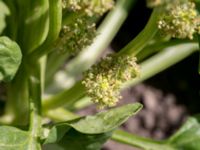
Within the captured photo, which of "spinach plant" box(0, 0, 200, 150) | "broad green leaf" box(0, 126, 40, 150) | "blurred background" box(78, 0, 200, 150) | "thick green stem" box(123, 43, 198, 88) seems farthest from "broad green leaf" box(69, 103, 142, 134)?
"blurred background" box(78, 0, 200, 150)

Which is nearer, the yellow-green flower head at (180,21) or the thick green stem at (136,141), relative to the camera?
the yellow-green flower head at (180,21)

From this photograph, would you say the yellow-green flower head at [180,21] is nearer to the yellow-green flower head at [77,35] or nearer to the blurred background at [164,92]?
the yellow-green flower head at [77,35]

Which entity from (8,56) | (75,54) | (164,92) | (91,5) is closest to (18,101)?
(75,54)

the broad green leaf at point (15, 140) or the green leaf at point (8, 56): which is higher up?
Result: the green leaf at point (8, 56)

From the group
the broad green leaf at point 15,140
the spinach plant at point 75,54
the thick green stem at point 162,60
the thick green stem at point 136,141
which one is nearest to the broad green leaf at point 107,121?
the spinach plant at point 75,54

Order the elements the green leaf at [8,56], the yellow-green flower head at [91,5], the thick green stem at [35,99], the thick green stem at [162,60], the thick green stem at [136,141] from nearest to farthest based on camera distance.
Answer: the yellow-green flower head at [91,5] < the green leaf at [8,56] < the thick green stem at [35,99] < the thick green stem at [136,141] < the thick green stem at [162,60]

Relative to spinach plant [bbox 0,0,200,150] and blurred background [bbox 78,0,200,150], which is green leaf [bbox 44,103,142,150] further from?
blurred background [bbox 78,0,200,150]

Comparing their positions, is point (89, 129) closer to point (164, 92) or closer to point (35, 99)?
point (35, 99)
